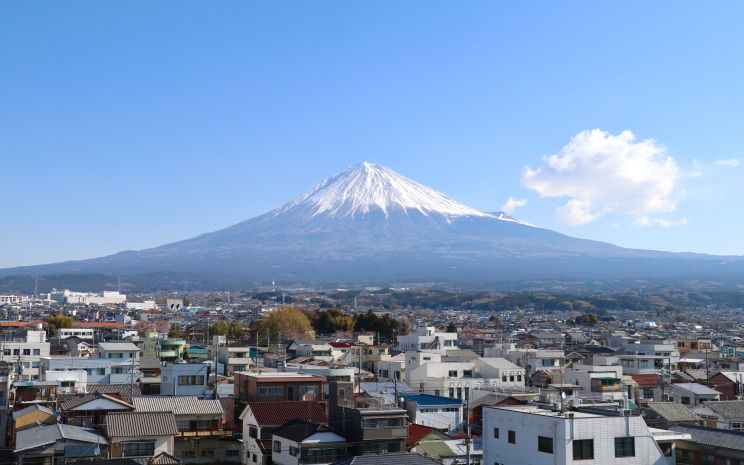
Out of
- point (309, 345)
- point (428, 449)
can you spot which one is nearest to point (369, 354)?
point (309, 345)

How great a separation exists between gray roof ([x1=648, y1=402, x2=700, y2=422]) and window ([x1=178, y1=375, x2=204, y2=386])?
13413mm

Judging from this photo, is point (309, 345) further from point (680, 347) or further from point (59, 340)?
point (680, 347)

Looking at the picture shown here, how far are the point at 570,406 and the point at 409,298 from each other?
13503 cm

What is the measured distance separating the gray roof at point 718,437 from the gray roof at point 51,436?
39.8 ft

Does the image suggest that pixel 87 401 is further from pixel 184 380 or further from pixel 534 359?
pixel 534 359

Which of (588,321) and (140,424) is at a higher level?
(140,424)

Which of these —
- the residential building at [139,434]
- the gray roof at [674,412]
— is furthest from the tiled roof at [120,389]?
the gray roof at [674,412]

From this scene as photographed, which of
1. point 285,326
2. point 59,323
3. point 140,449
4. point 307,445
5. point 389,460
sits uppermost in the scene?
point 389,460

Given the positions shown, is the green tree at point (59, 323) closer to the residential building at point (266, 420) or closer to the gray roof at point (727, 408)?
the residential building at point (266, 420)

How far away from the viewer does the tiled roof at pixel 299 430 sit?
17.2 meters

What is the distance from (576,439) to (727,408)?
32.7ft

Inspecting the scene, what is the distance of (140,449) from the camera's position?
57.1 ft

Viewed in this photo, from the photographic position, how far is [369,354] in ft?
130

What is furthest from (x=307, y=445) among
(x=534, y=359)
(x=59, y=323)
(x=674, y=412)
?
(x=59, y=323)
